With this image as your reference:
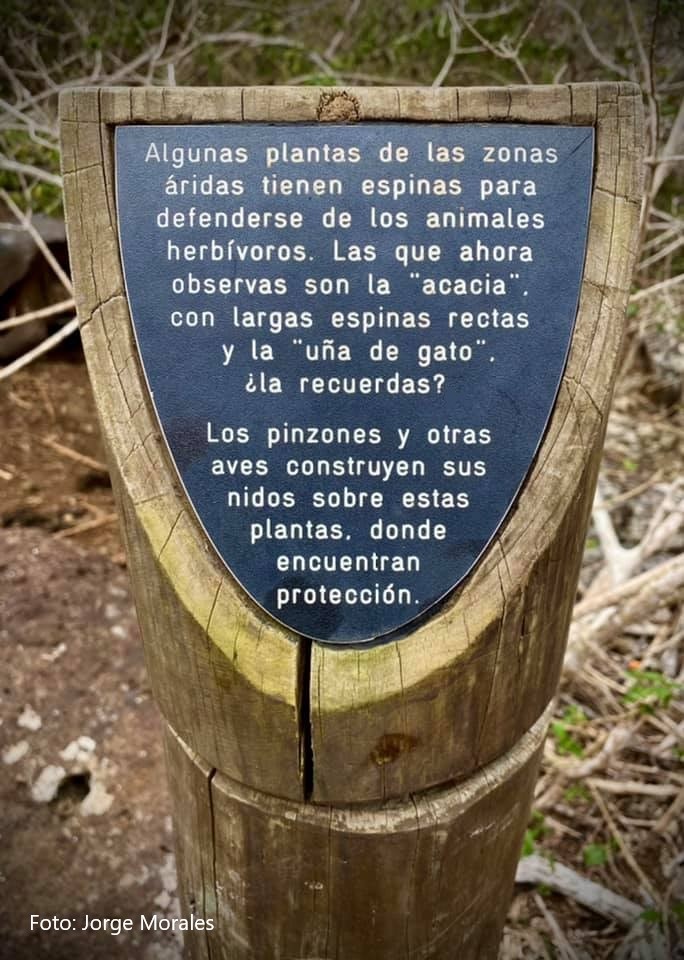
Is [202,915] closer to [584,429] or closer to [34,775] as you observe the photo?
[34,775]

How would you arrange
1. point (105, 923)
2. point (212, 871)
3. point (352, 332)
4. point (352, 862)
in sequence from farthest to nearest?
point (105, 923)
point (212, 871)
point (352, 862)
point (352, 332)

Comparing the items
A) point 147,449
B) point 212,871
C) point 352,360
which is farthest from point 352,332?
point 212,871

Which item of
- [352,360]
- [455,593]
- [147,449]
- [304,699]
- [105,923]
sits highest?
[352,360]

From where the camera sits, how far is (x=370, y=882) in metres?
1.28

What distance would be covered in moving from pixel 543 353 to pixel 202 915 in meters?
1.20

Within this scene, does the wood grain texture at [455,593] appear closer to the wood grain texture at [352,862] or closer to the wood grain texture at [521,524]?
the wood grain texture at [521,524]

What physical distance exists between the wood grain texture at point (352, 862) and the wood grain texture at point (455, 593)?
16 centimetres

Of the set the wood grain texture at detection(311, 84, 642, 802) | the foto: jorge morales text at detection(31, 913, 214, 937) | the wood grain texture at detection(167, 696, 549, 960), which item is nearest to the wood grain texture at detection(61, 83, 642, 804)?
the wood grain texture at detection(311, 84, 642, 802)

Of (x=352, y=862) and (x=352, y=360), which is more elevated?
(x=352, y=360)

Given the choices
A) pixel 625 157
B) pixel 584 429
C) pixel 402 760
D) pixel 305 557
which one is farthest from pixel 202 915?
pixel 625 157

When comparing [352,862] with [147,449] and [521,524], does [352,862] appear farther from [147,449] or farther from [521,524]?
[147,449]

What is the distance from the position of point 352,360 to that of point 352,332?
4 centimetres

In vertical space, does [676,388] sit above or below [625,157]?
below

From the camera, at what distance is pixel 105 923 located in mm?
1863
